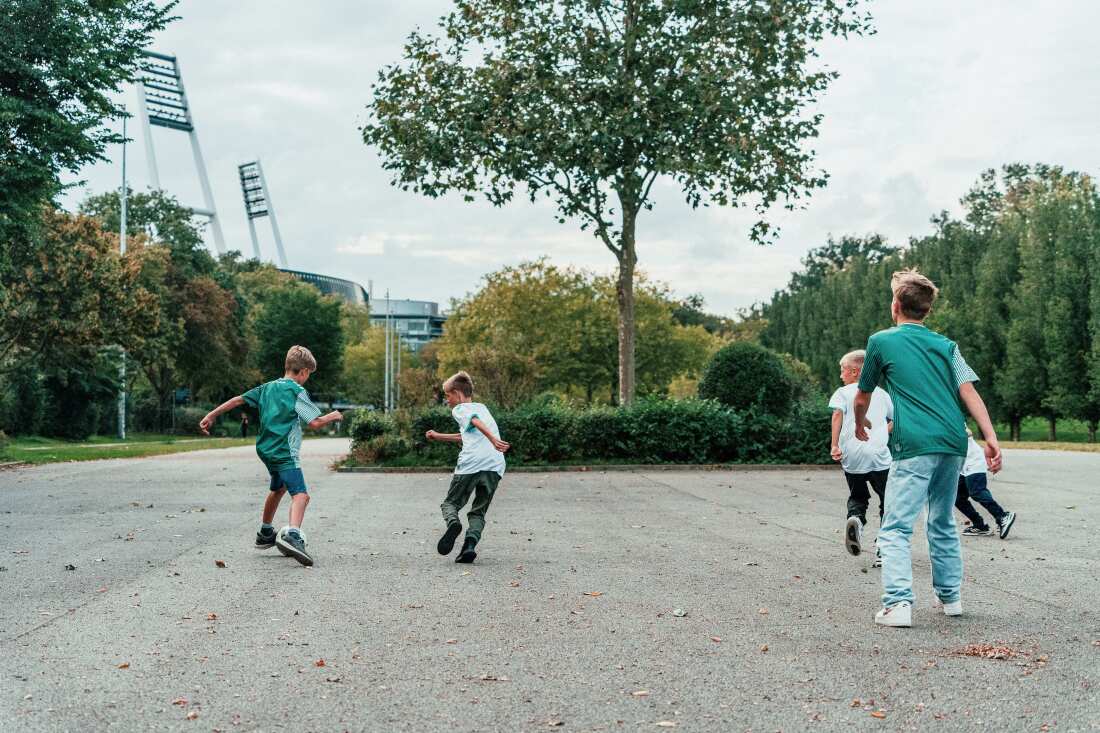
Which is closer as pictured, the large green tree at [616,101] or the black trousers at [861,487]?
the black trousers at [861,487]

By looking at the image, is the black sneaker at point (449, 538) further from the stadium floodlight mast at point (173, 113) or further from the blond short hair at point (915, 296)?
the stadium floodlight mast at point (173, 113)

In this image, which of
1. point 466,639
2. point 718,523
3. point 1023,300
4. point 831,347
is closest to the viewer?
point 466,639

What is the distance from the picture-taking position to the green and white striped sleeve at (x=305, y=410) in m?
8.61

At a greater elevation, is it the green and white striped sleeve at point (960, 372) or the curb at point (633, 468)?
the green and white striped sleeve at point (960, 372)

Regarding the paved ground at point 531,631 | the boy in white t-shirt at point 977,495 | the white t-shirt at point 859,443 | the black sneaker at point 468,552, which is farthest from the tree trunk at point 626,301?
the black sneaker at point 468,552

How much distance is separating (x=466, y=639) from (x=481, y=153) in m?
18.3

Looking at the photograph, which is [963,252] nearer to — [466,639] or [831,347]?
[831,347]

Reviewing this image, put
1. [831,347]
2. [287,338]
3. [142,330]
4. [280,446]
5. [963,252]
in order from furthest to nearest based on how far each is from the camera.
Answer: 1. [287,338]
2. [831,347]
3. [963,252]
4. [142,330]
5. [280,446]

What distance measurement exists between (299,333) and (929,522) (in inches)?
2685

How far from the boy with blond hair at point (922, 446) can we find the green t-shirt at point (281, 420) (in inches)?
180

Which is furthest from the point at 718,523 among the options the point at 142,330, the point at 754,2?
the point at 142,330

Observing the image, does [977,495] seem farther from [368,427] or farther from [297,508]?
[368,427]

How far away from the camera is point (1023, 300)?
155 ft

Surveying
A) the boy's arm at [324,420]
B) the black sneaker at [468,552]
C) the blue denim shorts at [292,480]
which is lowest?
the black sneaker at [468,552]
